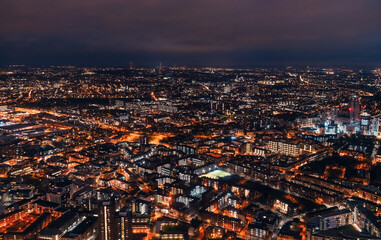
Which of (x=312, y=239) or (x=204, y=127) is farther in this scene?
(x=204, y=127)

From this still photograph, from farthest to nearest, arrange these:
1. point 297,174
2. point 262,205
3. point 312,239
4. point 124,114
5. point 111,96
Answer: point 111,96, point 124,114, point 297,174, point 262,205, point 312,239

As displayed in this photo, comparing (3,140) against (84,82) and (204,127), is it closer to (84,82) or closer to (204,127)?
(204,127)

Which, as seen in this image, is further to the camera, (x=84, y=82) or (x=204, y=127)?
(x=84, y=82)

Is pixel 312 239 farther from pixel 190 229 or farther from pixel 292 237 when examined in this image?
pixel 190 229

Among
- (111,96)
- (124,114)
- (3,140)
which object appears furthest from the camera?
(111,96)

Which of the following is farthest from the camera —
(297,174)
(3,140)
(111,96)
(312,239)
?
(111,96)

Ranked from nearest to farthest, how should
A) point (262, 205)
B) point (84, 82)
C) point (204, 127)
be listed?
point (262, 205)
point (204, 127)
point (84, 82)

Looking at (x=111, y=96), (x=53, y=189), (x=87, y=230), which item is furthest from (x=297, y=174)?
(x=111, y=96)

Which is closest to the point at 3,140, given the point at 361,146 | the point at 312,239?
the point at 312,239
